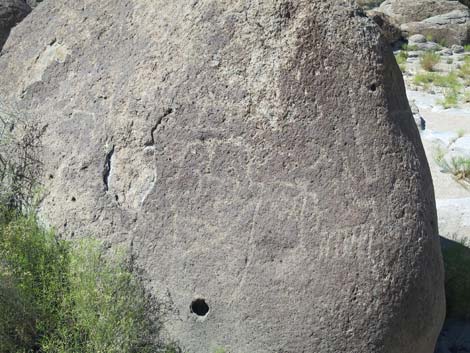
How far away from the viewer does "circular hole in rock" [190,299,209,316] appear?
259 cm

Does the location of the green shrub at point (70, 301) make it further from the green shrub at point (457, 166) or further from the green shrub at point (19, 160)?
the green shrub at point (457, 166)

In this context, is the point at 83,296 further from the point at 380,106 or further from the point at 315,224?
the point at 380,106

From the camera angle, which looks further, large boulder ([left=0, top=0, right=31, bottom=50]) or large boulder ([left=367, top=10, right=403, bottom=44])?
large boulder ([left=367, top=10, right=403, bottom=44])

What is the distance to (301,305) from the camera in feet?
8.04

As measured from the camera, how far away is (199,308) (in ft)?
8.54

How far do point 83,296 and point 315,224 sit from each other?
0.87 metres

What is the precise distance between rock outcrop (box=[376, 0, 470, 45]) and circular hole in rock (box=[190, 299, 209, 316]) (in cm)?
1148

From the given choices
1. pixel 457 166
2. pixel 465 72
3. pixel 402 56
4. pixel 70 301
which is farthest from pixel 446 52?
pixel 70 301

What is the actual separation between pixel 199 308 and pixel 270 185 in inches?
Result: 21.1

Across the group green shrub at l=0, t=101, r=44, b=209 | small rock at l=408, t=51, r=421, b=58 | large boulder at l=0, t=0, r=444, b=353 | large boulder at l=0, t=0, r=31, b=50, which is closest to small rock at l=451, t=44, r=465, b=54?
small rock at l=408, t=51, r=421, b=58

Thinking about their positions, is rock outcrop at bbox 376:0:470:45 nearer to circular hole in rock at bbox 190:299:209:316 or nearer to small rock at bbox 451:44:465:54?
small rock at bbox 451:44:465:54

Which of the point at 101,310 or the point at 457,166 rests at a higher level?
the point at 101,310

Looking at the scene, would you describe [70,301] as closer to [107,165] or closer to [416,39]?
[107,165]

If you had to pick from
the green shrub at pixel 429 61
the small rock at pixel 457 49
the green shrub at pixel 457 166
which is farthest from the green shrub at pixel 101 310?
the small rock at pixel 457 49
